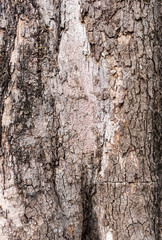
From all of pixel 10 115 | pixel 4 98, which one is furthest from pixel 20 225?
pixel 4 98

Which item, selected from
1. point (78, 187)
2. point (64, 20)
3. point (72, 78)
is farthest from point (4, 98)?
point (78, 187)

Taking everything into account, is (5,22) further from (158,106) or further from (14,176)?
(158,106)

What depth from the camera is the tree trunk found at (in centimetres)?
149

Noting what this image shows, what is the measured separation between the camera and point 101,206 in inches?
60.2

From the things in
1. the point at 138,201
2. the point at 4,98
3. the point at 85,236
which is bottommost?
the point at 85,236

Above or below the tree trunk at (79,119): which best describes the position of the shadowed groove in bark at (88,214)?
below

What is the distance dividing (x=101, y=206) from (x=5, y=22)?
133 cm

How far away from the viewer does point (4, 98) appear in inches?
59.9

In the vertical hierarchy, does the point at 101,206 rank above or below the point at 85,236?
above

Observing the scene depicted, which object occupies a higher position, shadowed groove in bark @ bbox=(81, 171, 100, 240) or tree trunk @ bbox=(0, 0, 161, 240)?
tree trunk @ bbox=(0, 0, 161, 240)

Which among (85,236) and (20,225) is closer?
(20,225)

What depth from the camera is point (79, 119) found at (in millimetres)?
1561

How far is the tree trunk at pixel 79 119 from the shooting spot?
1.49 m

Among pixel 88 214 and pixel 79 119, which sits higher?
pixel 79 119
